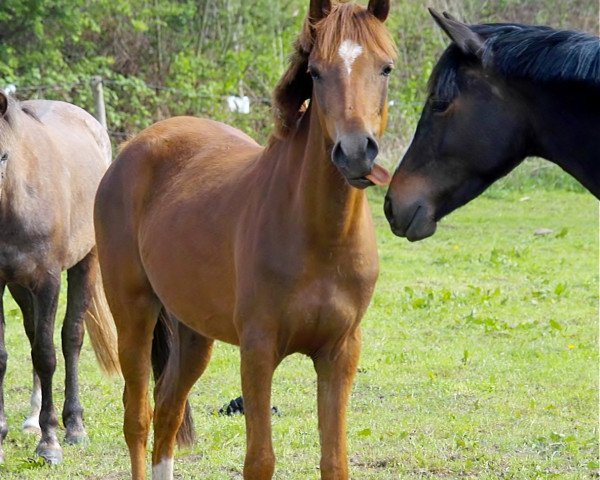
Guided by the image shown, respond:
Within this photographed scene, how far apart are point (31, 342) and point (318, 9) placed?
3.24m

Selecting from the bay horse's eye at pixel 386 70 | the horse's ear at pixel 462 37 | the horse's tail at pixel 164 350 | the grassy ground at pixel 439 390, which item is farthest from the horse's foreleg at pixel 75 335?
the horse's ear at pixel 462 37

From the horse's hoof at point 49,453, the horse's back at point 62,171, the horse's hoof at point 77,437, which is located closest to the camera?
the horse's hoof at point 49,453

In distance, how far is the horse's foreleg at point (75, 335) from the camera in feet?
20.0

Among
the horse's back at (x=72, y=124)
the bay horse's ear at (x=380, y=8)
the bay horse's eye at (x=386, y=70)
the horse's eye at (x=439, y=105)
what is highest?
the bay horse's ear at (x=380, y=8)

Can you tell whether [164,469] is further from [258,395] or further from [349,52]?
[349,52]

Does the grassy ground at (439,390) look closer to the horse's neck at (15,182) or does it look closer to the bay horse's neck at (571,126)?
the horse's neck at (15,182)

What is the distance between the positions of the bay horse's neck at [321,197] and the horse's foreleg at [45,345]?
7.63 ft

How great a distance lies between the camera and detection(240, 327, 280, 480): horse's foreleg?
12.9ft

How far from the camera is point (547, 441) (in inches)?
215

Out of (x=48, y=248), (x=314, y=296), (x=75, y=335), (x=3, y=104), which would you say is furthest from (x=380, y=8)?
(x=75, y=335)

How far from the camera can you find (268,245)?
3.99 metres

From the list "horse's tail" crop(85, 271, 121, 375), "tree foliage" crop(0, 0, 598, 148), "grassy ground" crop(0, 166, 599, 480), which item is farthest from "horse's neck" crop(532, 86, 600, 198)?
"tree foliage" crop(0, 0, 598, 148)

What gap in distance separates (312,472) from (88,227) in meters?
2.22

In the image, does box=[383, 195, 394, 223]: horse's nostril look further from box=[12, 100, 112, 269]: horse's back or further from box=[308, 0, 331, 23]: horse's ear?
box=[12, 100, 112, 269]: horse's back
